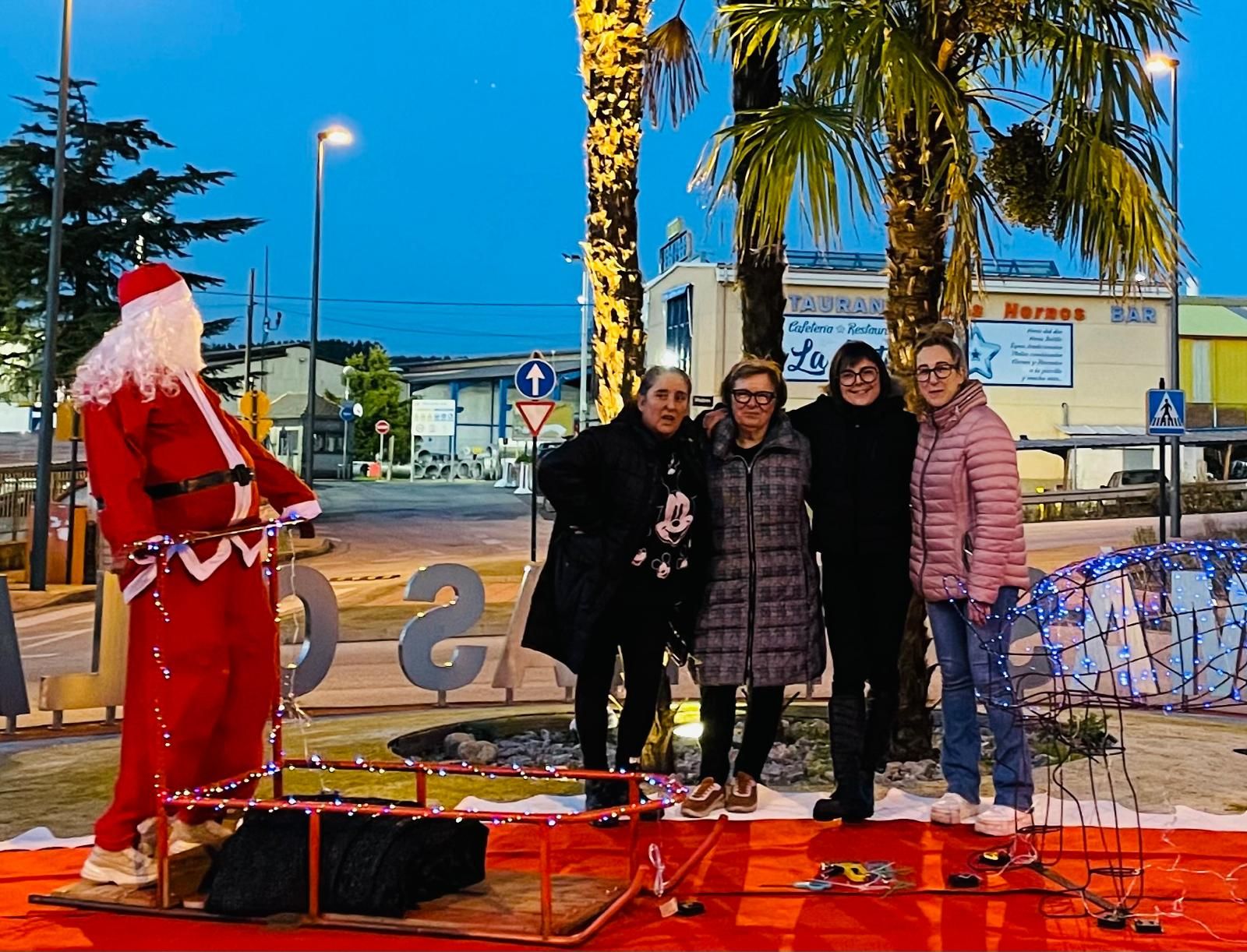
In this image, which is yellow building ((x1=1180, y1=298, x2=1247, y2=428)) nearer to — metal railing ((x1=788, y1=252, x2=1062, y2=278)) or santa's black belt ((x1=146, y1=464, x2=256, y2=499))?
metal railing ((x1=788, y1=252, x2=1062, y2=278))

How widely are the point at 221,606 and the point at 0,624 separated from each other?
3.12 m

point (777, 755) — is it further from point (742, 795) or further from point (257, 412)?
point (257, 412)

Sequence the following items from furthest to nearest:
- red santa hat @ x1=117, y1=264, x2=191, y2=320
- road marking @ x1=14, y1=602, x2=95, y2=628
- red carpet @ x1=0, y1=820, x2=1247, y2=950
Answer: road marking @ x1=14, y1=602, x2=95, y2=628 → red santa hat @ x1=117, y1=264, x2=191, y2=320 → red carpet @ x1=0, y1=820, x2=1247, y2=950

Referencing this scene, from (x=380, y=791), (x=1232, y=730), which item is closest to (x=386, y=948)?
(x=380, y=791)

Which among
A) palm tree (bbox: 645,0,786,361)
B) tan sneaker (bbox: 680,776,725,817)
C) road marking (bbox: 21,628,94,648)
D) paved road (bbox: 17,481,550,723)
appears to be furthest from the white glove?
road marking (bbox: 21,628,94,648)

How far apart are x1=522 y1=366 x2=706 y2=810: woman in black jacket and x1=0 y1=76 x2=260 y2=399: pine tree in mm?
16693

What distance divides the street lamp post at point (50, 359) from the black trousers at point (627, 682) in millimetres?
11727

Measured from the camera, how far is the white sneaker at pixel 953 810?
3910 millimetres

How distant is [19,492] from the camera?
15.9 meters

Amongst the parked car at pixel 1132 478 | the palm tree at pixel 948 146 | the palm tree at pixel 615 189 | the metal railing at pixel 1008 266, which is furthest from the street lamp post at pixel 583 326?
the parked car at pixel 1132 478

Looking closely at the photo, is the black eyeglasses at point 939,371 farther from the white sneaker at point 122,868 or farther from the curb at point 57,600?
the curb at point 57,600

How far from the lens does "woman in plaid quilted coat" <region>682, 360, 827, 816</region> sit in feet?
12.8

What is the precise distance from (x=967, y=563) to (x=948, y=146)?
90.6 inches

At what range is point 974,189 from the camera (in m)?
5.65
